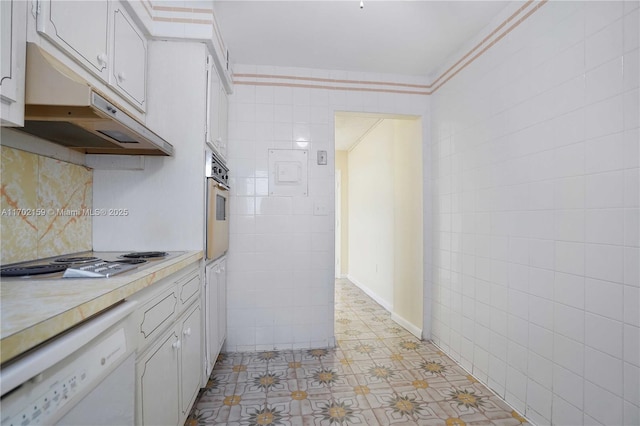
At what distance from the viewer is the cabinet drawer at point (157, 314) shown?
1083 millimetres

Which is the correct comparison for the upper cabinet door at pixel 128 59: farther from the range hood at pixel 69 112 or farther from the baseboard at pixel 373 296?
the baseboard at pixel 373 296

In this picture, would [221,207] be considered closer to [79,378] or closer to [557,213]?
[79,378]

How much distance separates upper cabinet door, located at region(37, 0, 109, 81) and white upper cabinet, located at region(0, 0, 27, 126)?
0.28ft

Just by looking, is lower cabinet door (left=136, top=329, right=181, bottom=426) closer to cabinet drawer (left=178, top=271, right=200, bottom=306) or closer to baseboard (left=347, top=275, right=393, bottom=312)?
cabinet drawer (left=178, top=271, right=200, bottom=306)

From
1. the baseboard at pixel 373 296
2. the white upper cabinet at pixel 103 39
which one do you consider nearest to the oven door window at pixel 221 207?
the white upper cabinet at pixel 103 39

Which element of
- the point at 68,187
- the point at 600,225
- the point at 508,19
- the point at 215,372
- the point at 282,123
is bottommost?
the point at 215,372

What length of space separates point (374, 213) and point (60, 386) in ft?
13.6

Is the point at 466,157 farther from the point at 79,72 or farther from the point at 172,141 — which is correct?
the point at 79,72

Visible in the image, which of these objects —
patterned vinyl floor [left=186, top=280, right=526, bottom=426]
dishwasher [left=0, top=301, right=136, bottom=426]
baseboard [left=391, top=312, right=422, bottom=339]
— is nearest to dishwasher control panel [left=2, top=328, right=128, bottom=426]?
dishwasher [left=0, top=301, right=136, bottom=426]

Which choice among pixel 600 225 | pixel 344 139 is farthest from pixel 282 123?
pixel 344 139

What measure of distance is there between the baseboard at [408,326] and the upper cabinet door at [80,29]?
305 centimetres

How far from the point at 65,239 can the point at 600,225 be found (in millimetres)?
2635

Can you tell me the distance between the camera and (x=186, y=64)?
1923 millimetres

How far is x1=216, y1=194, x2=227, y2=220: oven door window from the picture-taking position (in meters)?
2.07
